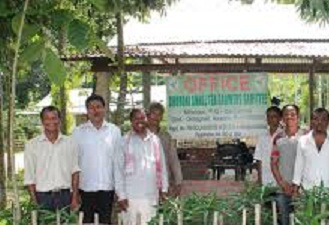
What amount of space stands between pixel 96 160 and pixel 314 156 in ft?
6.44

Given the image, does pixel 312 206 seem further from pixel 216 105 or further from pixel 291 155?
pixel 216 105

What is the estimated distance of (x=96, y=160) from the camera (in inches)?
257

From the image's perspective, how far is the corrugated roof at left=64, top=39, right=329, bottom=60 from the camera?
340 inches

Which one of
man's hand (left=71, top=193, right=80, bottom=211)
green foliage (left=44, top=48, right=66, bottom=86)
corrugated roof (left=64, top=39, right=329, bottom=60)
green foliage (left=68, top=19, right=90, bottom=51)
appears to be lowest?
man's hand (left=71, top=193, right=80, bottom=211)

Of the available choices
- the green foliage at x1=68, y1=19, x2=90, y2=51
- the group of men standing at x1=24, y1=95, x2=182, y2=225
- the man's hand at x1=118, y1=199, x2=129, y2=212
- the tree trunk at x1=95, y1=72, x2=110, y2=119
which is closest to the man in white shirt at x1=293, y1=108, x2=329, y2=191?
the group of men standing at x1=24, y1=95, x2=182, y2=225

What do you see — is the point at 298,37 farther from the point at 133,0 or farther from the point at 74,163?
the point at 74,163

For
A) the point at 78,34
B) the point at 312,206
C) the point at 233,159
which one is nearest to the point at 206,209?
the point at 312,206

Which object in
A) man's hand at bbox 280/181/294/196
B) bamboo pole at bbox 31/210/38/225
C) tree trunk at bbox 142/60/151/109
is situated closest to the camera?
bamboo pole at bbox 31/210/38/225

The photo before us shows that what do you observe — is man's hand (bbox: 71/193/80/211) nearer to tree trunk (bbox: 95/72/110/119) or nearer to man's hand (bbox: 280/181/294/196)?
man's hand (bbox: 280/181/294/196)

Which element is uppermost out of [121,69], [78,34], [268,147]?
[121,69]

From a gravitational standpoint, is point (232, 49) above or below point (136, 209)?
above

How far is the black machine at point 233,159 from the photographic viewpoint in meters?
9.60

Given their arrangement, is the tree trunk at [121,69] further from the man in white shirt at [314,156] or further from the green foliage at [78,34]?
the green foliage at [78,34]

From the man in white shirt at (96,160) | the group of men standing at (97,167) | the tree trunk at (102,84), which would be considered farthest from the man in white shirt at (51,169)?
the tree trunk at (102,84)
